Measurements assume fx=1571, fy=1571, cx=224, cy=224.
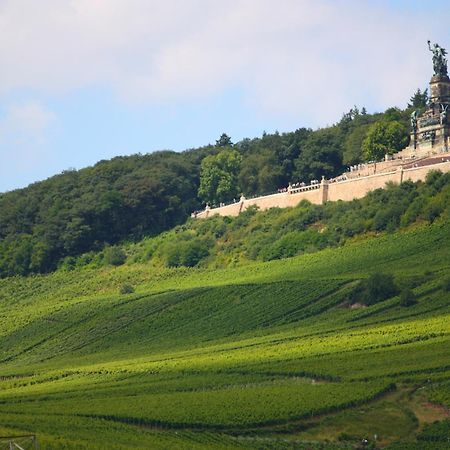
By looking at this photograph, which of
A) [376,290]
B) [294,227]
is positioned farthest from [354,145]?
[376,290]

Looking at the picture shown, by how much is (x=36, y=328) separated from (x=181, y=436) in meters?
42.1

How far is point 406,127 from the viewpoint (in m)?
145

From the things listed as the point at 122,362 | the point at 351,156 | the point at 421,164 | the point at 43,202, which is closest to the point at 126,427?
the point at 122,362

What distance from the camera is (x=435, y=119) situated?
137 m

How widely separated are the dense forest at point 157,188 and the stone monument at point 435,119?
10.2ft

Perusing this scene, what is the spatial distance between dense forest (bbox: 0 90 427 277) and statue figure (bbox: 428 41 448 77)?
241 inches

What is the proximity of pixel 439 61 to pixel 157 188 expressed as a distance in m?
29.3

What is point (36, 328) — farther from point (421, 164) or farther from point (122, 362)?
point (421, 164)

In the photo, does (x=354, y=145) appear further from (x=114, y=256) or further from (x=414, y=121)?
(x=114, y=256)

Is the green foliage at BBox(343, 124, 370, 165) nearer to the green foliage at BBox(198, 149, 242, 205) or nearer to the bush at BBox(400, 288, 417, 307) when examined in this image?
the green foliage at BBox(198, 149, 242, 205)

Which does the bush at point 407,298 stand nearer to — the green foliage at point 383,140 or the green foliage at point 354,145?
the green foliage at point 383,140

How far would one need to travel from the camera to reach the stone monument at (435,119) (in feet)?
449

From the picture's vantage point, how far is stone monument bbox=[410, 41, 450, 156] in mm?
136750

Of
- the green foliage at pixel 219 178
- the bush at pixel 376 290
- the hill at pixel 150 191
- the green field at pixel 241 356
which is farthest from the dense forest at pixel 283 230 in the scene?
the bush at pixel 376 290
